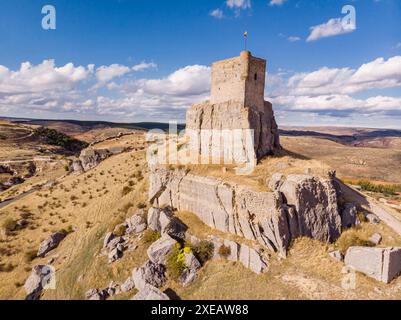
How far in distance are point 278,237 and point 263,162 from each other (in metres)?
8.73

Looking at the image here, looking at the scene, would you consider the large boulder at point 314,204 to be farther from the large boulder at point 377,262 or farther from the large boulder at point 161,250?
the large boulder at point 161,250

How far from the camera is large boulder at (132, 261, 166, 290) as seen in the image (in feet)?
66.8

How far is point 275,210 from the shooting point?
66.0 feet

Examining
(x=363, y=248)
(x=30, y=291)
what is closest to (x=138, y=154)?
(x=30, y=291)

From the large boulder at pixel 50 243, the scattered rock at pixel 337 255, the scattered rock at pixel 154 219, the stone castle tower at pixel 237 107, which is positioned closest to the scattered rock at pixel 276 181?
the stone castle tower at pixel 237 107

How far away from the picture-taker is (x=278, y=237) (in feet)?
65.7

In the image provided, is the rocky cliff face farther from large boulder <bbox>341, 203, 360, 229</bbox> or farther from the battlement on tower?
the battlement on tower

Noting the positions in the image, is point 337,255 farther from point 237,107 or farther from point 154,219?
point 237,107

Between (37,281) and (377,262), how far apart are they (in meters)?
27.8

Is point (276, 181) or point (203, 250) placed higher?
point (276, 181)

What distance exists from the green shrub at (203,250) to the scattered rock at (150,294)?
4.05m

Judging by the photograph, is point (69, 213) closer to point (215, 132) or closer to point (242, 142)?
point (215, 132)

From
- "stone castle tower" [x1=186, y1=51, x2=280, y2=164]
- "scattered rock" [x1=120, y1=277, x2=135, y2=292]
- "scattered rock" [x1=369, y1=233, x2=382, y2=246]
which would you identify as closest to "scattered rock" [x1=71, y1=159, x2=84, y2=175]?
"stone castle tower" [x1=186, y1=51, x2=280, y2=164]

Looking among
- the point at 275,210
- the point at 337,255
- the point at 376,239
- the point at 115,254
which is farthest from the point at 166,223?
the point at 376,239
